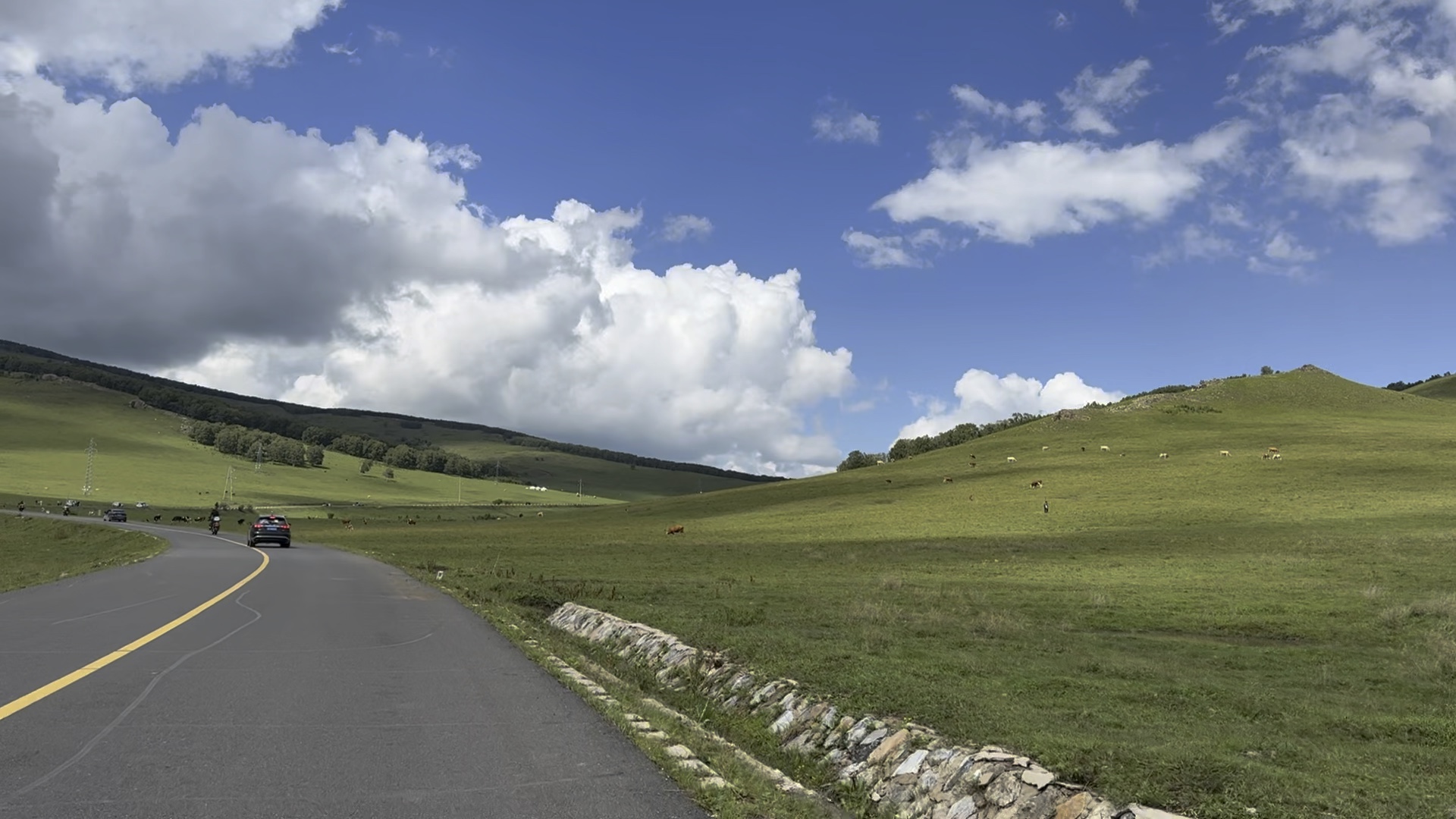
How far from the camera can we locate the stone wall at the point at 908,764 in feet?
22.5

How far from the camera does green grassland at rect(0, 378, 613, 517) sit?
449 ft

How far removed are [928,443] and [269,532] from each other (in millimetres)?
99813

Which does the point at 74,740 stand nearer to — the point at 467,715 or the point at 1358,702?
the point at 467,715

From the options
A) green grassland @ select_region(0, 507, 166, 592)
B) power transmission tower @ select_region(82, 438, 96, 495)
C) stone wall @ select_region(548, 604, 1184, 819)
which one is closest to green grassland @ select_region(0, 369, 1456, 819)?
stone wall @ select_region(548, 604, 1184, 819)

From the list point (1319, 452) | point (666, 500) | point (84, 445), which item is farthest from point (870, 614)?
point (84, 445)

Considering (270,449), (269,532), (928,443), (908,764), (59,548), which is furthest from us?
(270,449)

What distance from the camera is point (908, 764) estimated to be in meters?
8.22

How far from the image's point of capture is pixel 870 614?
20297 millimetres

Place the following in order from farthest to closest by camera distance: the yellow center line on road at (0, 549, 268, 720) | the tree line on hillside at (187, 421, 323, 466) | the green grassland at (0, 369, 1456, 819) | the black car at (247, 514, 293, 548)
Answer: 1. the tree line on hillside at (187, 421, 323, 466)
2. the black car at (247, 514, 293, 548)
3. the yellow center line on road at (0, 549, 268, 720)
4. the green grassland at (0, 369, 1456, 819)

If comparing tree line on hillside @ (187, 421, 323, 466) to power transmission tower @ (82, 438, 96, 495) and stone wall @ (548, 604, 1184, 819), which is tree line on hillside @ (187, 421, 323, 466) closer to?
power transmission tower @ (82, 438, 96, 495)

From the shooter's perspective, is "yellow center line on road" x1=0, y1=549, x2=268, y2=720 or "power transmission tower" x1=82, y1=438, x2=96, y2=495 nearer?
"yellow center line on road" x1=0, y1=549, x2=268, y2=720

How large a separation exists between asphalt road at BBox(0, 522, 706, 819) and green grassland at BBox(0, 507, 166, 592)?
1867 centimetres

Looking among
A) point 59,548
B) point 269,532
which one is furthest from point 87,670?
point 59,548

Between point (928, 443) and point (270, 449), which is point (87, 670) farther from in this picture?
point (270, 449)
